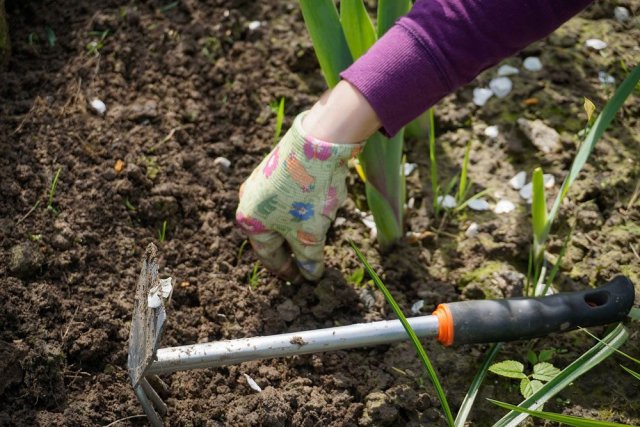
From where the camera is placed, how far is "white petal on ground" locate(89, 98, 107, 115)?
1.87 meters

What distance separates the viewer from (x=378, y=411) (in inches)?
58.6

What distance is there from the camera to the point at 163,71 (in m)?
2.00

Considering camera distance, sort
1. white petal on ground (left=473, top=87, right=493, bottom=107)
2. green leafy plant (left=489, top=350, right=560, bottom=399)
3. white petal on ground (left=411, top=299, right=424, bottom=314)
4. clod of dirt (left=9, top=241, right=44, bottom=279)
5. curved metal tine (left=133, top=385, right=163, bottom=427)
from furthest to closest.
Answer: white petal on ground (left=473, top=87, right=493, bottom=107)
white petal on ground (left=411, top=299, right=424, bottom=314)
clod of dirt (left=9, top=241, right=44, bottom=279)
green leafy plant (left=489, top=350, right=560, bottom=399)
curved metal tine (left=133, top=385, right=163, bottom=427)

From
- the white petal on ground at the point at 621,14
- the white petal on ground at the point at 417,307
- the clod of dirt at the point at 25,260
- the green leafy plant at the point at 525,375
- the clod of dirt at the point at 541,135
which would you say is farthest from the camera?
the white petal on ground at the point at 621,14

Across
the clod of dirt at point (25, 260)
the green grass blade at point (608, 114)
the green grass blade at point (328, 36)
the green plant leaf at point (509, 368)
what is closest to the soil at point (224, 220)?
the clod of dirt at point (25, 260)

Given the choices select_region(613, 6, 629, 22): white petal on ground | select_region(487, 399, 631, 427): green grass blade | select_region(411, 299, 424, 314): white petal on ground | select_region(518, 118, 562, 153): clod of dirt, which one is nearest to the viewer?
select_region(487, 399, 631, 427): green grass blade

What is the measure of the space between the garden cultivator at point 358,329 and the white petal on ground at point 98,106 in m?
0.64

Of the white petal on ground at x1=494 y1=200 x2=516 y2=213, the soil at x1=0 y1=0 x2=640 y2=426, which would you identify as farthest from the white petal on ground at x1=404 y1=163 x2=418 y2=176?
the white petal on ground at x1=494 y1=200 x2=516 y2=213

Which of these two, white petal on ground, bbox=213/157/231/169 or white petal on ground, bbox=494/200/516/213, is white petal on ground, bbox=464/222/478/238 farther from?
white petal on ground, bbox=213/157/231/169

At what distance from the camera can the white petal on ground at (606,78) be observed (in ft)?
6.56

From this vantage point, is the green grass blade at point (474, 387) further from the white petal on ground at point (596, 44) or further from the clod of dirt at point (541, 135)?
the white petal on ground at point (596, 44)

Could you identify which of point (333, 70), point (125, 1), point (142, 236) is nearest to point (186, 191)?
point (142, 236)

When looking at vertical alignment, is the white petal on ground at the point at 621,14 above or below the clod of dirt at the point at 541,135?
above

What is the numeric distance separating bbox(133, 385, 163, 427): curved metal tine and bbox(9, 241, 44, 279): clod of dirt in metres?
0.41
